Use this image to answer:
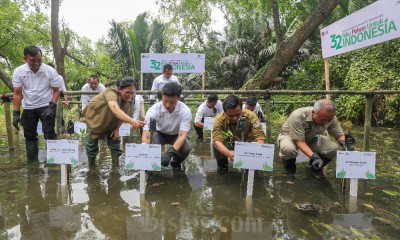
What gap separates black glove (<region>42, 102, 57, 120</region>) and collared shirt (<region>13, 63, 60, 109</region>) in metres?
0.14

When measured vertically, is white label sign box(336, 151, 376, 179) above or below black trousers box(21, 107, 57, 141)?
below

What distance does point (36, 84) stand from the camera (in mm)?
4246

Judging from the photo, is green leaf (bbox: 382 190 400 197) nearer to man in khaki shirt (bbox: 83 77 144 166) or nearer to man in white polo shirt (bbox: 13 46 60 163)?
man in khaki shirt (bbox: 83 77 144 166)

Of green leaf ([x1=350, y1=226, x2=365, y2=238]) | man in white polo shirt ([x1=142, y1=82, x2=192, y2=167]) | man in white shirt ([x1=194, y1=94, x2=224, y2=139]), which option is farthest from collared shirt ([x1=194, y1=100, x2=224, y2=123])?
green leaf ([x1=350, y1=226, x2=365, y2=238])

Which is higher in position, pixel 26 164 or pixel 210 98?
pixel 210 98

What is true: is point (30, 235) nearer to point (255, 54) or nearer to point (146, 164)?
point (146, 164)

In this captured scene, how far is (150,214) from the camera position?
285 cm

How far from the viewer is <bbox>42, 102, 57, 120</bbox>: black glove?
4.23m

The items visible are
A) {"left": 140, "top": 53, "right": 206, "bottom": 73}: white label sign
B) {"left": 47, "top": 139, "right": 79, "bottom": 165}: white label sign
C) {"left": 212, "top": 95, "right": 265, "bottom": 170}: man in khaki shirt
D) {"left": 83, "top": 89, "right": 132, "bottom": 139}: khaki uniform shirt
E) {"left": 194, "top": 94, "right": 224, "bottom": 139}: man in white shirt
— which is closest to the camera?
{"left": 47, "top": 139, "right": 79, "bottom": 165}: white label sign

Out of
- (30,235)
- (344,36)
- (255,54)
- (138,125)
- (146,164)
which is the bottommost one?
(30,235)

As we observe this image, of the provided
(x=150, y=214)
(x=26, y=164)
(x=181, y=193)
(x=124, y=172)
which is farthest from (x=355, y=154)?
(x=26, y=164)

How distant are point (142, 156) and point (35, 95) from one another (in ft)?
6.74

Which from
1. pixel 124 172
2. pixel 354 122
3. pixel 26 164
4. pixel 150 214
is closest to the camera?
A: pixel 150 214

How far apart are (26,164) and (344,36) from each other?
5017mm
